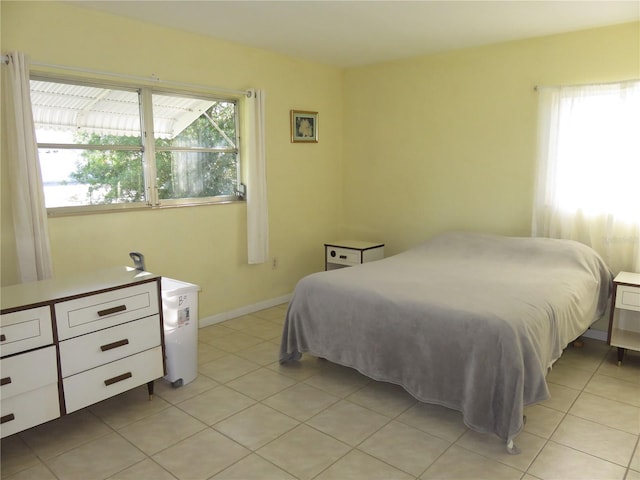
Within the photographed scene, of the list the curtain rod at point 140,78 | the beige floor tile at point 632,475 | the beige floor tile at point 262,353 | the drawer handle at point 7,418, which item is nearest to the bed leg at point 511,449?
the beige floor tile at point 632,475

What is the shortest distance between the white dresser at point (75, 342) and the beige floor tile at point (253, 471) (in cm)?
87

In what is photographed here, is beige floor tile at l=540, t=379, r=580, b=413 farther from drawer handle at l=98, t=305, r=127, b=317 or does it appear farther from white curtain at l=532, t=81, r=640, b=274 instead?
drawer handle at l=98, t=305, r=127, b=317

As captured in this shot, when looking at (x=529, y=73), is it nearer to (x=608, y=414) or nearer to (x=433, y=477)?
(x=608, y=414)

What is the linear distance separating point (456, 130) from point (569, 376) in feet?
7.69

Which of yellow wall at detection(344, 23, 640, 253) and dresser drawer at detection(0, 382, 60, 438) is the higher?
yellow wall at detection(344, 23, 640, 253)

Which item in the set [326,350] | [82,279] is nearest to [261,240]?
[326,350]

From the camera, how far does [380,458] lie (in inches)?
88.3

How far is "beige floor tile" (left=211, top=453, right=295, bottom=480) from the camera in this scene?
2104 millimetres

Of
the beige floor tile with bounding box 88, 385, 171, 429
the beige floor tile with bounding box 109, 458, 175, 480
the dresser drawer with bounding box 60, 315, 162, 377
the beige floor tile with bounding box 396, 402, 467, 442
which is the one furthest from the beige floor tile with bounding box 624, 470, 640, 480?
the dresser drawer with bounding box 60, 315, 162, 377

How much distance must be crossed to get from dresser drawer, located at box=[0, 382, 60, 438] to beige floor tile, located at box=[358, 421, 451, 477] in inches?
60.8

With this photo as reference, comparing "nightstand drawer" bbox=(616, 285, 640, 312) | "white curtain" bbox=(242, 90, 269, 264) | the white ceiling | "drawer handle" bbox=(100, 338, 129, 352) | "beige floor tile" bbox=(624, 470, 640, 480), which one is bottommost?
"beige floor tile" bbox=(624, 470, 640, 480)

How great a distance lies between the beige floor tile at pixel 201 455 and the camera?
7.06ft

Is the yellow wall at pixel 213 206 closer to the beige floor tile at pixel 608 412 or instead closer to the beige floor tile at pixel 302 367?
the beige floor tile at pixel 302 367

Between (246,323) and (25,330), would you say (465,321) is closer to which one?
(25,330)
